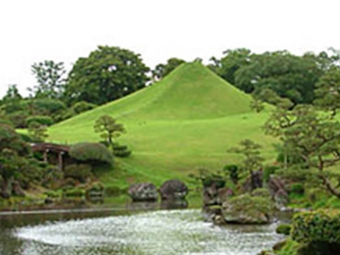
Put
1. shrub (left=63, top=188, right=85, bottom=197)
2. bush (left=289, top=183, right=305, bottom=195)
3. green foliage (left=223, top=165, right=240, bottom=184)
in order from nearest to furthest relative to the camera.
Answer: bush (left=289, top=183, right=305, bottom=195) < green foliage (left=223, top=165, right=240, bottom=184) < shrub (left=63, top=188, right=85, bottom=197)

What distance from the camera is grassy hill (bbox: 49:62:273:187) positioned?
82.8 metres

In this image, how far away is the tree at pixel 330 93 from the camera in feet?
125

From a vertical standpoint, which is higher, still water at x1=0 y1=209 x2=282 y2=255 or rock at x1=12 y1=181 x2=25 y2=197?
rock at x1=12 y1=181 x2=25 y2=197

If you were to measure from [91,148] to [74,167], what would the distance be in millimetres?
3205

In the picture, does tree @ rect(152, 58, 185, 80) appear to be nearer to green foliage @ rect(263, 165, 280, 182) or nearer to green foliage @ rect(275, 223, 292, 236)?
green foliage @ rect(263, 165, 280, 182)

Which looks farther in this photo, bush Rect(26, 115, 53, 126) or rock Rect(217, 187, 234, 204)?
bush Rect(26, 115, 53, 126)

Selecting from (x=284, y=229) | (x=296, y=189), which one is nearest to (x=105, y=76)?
(x=296, y=189)

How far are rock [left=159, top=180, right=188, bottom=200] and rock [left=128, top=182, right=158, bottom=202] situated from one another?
90 cm

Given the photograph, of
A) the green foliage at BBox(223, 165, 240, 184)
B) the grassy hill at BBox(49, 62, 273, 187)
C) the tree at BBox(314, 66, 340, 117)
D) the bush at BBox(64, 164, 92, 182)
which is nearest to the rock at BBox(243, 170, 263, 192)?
the green foliage at BBox(223, 165, 240, 184)

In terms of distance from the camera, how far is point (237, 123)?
105 metres

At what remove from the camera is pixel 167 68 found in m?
152

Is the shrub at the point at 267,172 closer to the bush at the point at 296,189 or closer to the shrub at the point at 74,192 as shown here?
the bush at the point at 296,189

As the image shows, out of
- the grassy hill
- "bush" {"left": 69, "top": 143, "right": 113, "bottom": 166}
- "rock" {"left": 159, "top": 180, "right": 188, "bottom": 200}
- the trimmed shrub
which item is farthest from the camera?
the grassy hill

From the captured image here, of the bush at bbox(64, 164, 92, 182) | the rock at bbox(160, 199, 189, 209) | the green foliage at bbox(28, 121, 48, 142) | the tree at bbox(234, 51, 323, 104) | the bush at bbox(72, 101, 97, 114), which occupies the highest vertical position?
the tree at bbox(234, 51, 323, 104)
